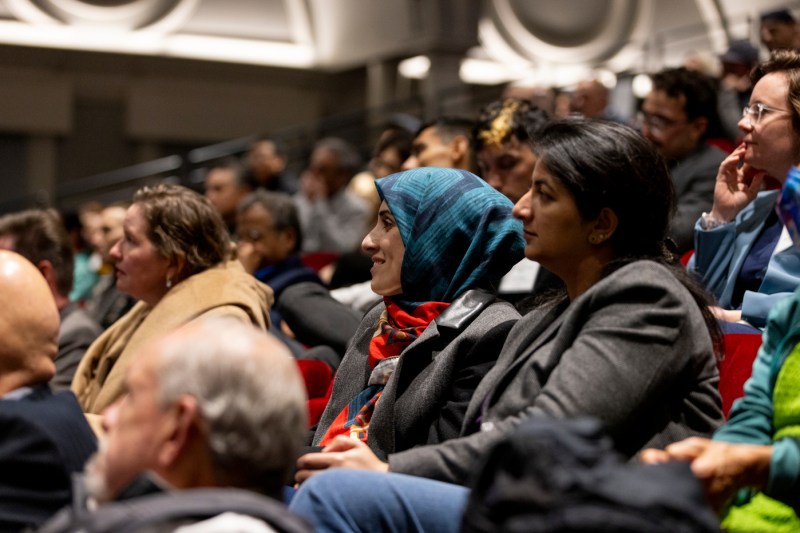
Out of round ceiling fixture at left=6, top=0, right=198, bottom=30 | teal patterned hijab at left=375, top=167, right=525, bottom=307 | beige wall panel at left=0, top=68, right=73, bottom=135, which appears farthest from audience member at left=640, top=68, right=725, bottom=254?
beige wall panel at left=0, top=68, right=73, bottom=135

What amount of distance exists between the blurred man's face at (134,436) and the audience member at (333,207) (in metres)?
5.36

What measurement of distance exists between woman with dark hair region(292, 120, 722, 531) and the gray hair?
0.41 m

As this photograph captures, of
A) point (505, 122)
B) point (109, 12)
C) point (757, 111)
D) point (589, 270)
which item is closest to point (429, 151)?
point (505, 122)

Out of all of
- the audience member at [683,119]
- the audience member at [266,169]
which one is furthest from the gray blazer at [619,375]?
the audience member at [266,169]

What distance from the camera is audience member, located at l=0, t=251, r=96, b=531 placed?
2.00 meters

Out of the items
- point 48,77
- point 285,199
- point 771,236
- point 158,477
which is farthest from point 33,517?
point 48,77

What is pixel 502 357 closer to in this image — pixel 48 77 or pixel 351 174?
pixel 351 174

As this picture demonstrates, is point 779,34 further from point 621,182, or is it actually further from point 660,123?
point 621,182

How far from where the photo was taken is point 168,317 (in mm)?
3668

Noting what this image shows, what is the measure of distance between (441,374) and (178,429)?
1.05 m

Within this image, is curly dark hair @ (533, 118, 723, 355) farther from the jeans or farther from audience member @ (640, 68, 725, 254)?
audience member @ (640, 68, 725, 254)

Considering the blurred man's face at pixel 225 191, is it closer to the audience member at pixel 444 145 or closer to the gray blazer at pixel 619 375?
the audience member at pixel 444 145

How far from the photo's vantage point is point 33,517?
1.99m

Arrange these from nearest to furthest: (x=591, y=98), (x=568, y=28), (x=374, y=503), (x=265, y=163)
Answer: (x=374, y=503) < (x=591, y=98) < (x=265, y=163) < (x=568, y=28)
